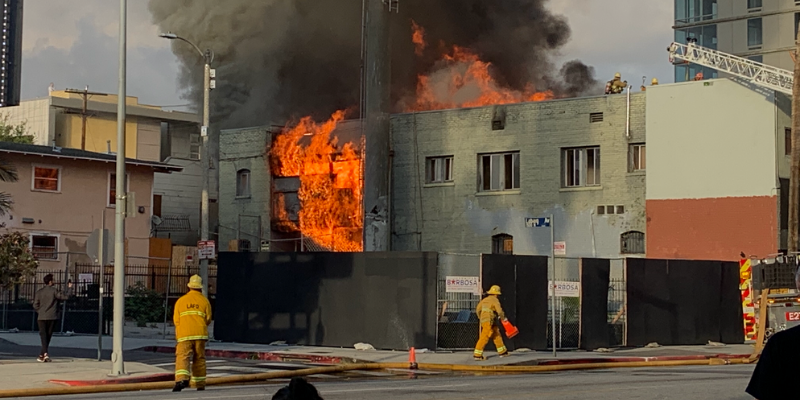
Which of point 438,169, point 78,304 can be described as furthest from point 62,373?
Answer: point 438,169

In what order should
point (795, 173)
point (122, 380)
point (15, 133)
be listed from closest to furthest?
point (122, 380) → point (795, 173) → point (15, 133)

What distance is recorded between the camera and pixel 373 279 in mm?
26359

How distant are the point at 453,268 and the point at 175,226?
4009 centimetres

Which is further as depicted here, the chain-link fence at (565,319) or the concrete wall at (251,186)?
the concrete wall at (251,186)

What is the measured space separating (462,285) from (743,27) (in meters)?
64.4

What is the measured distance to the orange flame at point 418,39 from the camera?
2090 inches

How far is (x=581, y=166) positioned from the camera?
1694 inches

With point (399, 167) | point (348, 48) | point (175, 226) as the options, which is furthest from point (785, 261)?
point (175, 226)

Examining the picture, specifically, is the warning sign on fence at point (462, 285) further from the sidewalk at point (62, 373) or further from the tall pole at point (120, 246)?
the tall pole at point (120, 246)

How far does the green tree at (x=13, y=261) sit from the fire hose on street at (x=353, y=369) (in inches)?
354

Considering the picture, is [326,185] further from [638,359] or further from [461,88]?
[638,359]

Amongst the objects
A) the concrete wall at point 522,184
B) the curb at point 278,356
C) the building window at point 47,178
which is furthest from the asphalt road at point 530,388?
the building window at point 47,178

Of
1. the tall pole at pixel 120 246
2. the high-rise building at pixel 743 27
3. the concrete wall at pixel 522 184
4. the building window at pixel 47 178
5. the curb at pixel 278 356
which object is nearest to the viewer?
the tall pole at pixel 120 246

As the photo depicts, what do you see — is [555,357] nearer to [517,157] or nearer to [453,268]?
[453,268]
